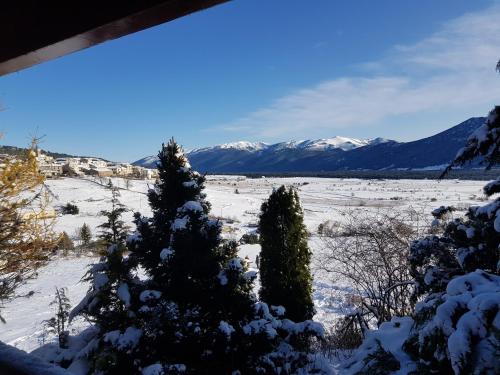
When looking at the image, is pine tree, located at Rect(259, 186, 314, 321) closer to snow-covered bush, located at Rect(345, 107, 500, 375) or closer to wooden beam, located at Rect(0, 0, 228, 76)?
snow-covered bush, located at Rect(345, 107, 500, 375)

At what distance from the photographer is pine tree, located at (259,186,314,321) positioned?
34.0 ft

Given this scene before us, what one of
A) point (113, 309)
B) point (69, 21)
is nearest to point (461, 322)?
point (69, 21)

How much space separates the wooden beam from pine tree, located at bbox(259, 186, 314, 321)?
9.71m

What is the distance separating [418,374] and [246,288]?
4.69 meters

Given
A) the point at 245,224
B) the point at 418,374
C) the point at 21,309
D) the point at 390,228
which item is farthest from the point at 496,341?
the point at 245,224

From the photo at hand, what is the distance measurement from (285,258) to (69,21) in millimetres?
9873

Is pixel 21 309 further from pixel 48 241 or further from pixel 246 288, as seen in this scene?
pixel 246 288

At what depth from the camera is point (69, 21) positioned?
3.49ft

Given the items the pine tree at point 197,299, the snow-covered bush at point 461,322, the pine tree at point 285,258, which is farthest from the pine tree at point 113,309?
the pine tree at point 285,258

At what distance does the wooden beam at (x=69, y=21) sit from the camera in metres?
0.98

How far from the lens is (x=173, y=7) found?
3.16 feet

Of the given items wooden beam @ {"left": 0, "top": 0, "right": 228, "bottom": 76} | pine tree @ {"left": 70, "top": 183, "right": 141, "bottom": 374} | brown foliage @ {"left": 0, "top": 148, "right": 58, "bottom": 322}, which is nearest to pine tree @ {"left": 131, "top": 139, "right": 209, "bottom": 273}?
pine tree @ {"left": 70, "top": 183, "right": 141, "bottom": 374}

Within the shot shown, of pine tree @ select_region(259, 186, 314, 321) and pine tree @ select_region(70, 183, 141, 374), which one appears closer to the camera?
pine tree @ select_region(70, 183, 141, 374)

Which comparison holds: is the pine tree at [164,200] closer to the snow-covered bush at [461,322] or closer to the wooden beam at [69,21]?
the snow-covered bush at [461,322]
